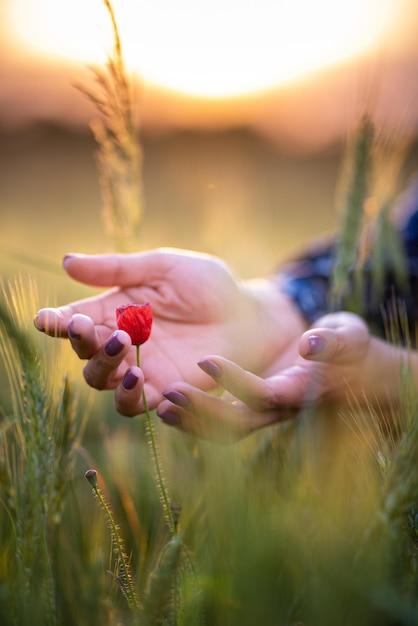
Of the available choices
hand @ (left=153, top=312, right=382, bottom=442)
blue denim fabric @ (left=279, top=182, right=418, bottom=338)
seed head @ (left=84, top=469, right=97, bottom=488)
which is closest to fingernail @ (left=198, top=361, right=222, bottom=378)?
hand @ (left=153, top=312, right=382, bottom=442)

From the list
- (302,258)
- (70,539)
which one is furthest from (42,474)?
(302,258)

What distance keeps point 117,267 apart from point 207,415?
39 cm

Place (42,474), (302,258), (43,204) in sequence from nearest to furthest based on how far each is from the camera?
1. (42,474)
2. (302,258)
3. (43,204)

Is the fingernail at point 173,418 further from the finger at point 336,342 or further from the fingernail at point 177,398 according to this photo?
the finger at point 336,342

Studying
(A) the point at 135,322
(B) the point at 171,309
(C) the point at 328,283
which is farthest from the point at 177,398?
(C) the point at 328,283

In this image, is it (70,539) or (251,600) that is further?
(70,539)

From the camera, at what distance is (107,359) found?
31.2 inches

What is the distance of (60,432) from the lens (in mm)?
738

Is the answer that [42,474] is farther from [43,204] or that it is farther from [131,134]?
[43,204]

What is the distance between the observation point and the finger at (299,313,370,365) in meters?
0.82

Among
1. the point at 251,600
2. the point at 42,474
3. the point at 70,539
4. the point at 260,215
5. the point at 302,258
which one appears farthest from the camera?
the point at 260,215

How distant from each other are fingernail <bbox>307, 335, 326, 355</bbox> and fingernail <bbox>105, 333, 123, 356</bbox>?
265mm

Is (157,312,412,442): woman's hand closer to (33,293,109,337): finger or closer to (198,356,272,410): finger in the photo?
Answer: (198,356,272,410): finger

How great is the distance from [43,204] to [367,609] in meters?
4.96
